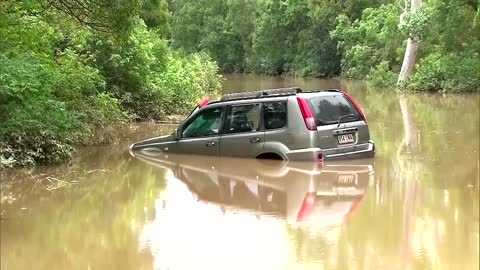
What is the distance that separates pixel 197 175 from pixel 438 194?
416cm

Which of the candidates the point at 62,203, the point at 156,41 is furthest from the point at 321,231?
the point at 156,41

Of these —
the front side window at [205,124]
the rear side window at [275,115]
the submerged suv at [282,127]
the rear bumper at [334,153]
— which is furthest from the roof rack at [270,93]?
Answer: the rear bumper at [334,153]

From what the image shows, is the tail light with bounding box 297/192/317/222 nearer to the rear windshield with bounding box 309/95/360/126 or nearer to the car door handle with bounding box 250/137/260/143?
the rear windshield with bounding box 309/95/360/126

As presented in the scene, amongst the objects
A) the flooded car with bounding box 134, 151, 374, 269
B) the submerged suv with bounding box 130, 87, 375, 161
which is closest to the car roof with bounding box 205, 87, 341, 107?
the submerged suv with bounding box 130, 87, 375, 161

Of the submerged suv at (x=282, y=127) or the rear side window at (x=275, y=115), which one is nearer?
the submerged suv at (x=282, y=127)

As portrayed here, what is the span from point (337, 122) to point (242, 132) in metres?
1.85

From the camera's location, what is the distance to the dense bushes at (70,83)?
36.0 ft

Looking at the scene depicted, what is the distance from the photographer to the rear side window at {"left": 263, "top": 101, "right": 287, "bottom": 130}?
1171cm

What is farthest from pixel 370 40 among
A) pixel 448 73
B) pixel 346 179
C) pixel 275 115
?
pixel 346 179

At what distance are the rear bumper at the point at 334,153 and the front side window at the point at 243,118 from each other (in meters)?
0.98

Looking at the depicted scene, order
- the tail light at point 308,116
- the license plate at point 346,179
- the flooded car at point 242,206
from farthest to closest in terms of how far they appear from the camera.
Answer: the tail light at point 308,116 → the license plate at point 346,179 → the flooded car at point 242,206

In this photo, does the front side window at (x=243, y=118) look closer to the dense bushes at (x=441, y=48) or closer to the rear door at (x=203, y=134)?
the rear door at (x=203, y=134)

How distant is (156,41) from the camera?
20266 mm

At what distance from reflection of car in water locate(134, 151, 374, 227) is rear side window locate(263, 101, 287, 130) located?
710mm
